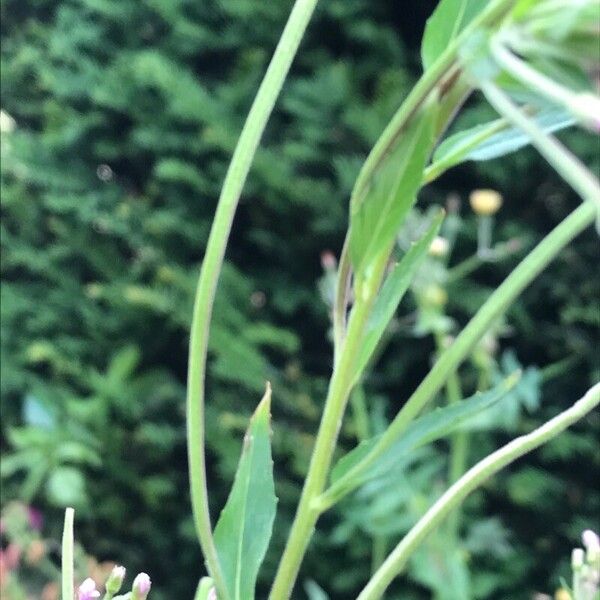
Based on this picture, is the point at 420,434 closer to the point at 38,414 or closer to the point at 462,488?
the point at 462,488

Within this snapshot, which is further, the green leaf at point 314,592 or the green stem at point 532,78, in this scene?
the green leaf at point 314,592

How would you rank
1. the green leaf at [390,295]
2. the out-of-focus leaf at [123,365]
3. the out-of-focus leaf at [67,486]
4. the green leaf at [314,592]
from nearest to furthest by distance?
the green leaf at [390,295], the green leaf at [314,592], the out-of-focus leaf at [67,486], the out-of-focus leaf at [123,365]

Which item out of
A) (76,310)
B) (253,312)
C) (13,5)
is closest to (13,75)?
(13,5)

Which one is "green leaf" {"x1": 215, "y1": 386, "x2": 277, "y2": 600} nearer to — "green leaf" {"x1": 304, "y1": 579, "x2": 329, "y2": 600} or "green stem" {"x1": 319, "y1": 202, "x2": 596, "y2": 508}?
"green stem" {"x1": 319, "y1": 202, "x2": 596, "y2": 508}

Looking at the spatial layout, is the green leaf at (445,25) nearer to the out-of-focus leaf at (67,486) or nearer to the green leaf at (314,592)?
the green leaf at (314,592)

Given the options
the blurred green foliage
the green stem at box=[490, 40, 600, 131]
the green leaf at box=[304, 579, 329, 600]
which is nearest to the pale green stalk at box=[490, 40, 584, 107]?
the green stem at box=[490, 40, 600, 131]

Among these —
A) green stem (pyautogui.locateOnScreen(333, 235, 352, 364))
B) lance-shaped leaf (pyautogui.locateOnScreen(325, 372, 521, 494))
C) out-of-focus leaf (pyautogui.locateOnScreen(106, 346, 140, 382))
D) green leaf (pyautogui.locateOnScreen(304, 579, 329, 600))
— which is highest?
green stem (pyautogui.locateOnScreen(333, 235, 352, 364))

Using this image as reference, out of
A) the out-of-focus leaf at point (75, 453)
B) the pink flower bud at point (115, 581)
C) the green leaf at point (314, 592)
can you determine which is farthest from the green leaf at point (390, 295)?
the out-of-focus leaf at point (75, 453)
